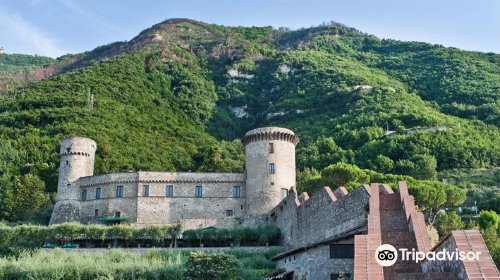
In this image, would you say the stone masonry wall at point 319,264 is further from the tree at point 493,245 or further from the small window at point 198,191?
the small window at point 198,191

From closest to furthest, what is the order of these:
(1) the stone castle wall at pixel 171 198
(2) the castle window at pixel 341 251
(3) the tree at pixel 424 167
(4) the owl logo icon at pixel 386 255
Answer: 1. (4) the owl logo icon at pixel 386 255
2. (2) the castle window at pixel 341 251
3. (1) the stone castle wall at pixel 171 198
4. (3) the tree at pixel 424 167

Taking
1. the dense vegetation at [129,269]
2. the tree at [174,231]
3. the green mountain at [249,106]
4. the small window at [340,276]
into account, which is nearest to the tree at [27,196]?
the green mountain at [249,106]

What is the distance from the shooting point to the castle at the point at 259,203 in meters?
21.5

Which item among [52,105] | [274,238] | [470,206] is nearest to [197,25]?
[52,105]

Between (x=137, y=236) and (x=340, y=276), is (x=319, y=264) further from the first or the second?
(x=137, y=236)

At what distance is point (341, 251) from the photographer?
2192 cm

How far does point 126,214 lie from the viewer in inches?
1865

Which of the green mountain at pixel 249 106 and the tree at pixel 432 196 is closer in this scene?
the tree at pixel 432 196

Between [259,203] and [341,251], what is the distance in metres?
23.1

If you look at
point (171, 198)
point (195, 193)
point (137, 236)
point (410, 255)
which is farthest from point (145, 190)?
point (410, 255)

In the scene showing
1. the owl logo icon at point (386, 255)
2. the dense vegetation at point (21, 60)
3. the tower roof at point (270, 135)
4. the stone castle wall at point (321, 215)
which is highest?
the dense vegetation at point (21, 60)

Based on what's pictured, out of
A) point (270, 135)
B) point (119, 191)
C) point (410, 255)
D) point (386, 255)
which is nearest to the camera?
point (386, 255)

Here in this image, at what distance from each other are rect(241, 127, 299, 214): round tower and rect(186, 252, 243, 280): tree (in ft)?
61.0

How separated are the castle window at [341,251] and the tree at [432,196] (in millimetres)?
18620
